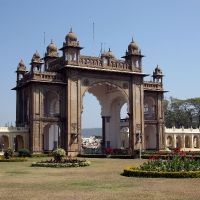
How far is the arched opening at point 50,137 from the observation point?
41.2 m

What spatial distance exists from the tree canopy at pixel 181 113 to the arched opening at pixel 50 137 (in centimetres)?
2989

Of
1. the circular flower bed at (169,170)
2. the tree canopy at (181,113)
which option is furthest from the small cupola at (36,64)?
the tree canopy at (181,113)

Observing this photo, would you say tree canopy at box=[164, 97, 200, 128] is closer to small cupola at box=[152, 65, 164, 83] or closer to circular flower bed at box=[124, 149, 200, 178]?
small cupola at box=[152, 65, 164, 83]

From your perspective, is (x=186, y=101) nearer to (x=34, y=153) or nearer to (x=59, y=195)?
(x=34, y=153)

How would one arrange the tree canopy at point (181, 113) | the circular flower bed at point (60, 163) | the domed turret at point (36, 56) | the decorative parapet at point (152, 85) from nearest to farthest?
the circular flower bed at point (60, 163) < the domed turret at point (36, 56) < the decorative parapet at point (152, 85) < the tree canopy at point (181, 113)

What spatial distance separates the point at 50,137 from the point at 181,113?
105 feet

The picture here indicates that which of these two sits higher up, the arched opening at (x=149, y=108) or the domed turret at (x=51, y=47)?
the domed turret at (x=51, y=47)

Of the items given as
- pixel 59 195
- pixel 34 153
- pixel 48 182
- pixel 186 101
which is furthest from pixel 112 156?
pixel 186 101

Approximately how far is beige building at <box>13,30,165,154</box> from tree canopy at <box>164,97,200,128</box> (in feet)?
70.1

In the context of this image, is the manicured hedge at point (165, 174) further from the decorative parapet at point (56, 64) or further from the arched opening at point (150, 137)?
the arched opening at point (150, 137)

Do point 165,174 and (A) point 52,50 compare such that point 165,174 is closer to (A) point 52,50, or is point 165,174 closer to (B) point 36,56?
(B) point 36,56

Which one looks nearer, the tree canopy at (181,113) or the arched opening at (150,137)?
the arched opening at (150,137)

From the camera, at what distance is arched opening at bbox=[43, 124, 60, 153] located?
1623 inches

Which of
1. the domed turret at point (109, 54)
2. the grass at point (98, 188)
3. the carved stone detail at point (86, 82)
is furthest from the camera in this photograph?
the domed turret at point (109, 54)
